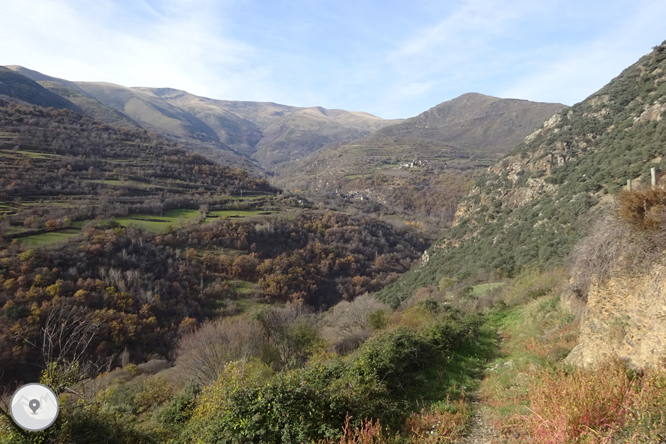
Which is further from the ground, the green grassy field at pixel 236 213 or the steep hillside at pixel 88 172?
the steep hillside at pixel 88 172

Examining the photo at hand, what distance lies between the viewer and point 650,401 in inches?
150

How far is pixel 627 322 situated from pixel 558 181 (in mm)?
23061

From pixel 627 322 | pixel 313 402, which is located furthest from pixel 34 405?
pixel 627 322

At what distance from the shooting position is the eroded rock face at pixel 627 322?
4785mm

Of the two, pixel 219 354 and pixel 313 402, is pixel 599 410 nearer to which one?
pixel 313 402

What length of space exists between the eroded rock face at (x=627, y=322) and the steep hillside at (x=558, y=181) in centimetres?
851

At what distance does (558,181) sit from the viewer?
23953 mm

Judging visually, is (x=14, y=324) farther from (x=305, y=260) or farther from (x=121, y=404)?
(x=305, y=260)

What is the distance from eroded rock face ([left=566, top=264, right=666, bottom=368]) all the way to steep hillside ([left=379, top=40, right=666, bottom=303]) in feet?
27.9

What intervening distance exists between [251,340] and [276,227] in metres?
41.5
